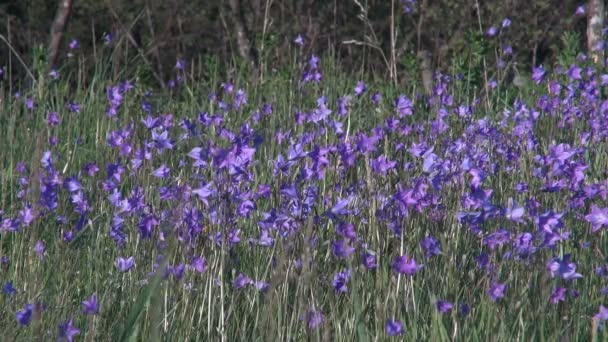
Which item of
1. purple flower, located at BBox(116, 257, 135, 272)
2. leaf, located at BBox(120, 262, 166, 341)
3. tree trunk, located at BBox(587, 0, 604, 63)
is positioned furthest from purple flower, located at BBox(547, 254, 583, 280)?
tree trunk, located at BBox(587, 0, 604, 63)

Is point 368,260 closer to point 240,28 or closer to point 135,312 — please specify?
point 135,312

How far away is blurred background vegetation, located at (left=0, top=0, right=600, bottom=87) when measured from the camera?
6887 mm

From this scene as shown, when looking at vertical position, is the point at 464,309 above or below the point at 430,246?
below

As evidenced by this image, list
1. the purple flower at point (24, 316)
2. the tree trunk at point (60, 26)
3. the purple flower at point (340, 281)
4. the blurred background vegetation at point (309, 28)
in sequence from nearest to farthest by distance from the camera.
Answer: the purple flower at point (24, 316)
the purple flower at point (340, 281)
the tree trunk at point (60, 26)
the blurred background vegetation at point (309, 28)

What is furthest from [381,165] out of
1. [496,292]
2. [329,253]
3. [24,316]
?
[24,316]

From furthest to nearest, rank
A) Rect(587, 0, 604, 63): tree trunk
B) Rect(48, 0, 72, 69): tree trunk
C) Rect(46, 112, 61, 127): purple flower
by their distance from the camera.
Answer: Rect(587, 0, 604, 63): tree trunk
Rect(48, 0, 72, 69): tree trunk
Rect(46, 112, 61, 127): purple flower

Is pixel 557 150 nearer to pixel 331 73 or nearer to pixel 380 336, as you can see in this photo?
pixel 380 336

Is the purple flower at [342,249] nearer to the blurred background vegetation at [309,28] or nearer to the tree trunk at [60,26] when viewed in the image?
the tree trunk at [60,26]

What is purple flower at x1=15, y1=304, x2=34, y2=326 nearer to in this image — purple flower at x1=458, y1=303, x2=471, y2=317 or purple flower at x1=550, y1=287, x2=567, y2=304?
purple flower at x1=458, y1=303, x2=471, y2=317

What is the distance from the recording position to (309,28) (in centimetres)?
693

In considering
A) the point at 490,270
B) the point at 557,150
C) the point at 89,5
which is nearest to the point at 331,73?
the point at 557,150

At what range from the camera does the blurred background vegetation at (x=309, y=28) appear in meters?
6.89

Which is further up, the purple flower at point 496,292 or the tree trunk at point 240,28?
the tree trunk at point 240,28

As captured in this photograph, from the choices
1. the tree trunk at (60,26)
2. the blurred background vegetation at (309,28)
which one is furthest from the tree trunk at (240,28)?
the tree trunk at (60,26)
